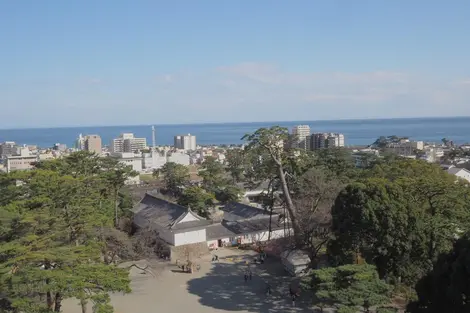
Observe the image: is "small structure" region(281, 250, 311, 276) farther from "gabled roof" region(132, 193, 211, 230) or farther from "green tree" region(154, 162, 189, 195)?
"green tree" region(154, 162, 189, 195)

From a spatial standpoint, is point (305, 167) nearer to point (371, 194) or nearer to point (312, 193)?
point (312, 193)

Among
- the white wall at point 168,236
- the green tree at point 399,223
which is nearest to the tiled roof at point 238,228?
the white wall at point 168,236

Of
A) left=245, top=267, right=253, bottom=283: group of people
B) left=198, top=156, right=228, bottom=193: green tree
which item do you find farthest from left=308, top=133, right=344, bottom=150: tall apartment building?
left=245, top=267, right=253, bottom=283: group of people

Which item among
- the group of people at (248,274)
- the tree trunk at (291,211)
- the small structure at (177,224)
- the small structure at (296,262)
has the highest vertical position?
the tree trunk at (291,211)

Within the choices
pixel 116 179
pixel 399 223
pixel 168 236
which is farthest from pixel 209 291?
pixel 116 179

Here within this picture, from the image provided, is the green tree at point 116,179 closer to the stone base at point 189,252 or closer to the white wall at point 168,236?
the white wall at point 168,236

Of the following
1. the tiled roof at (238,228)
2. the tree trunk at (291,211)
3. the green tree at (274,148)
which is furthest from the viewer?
the tiled roof at (238,228)

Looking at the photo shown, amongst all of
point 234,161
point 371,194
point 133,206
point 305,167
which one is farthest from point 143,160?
point 371,194
